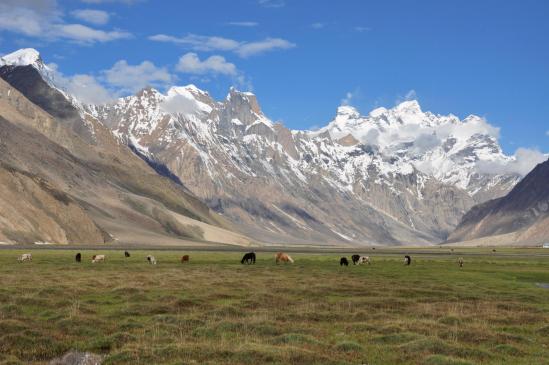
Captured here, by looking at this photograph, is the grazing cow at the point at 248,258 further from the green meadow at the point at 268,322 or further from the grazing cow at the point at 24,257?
the green meadow at the point at 268,322

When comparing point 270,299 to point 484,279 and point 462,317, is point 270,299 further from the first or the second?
point 484,279

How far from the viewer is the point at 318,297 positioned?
159 ft

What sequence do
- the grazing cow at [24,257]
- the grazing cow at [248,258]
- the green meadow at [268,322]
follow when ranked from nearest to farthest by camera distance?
the green meadow at [268,322] → the grazing cow at [24,257] → the grazing cow at [248,258]

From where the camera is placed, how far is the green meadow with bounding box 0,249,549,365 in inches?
1054

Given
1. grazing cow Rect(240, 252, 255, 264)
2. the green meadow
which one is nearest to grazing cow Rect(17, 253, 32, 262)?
grazing cow Rect(240, 252, 255, 264)

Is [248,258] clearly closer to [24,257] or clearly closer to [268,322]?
[24,257]

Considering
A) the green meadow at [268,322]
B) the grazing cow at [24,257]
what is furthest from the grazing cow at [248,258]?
the green meadow at [268,322]

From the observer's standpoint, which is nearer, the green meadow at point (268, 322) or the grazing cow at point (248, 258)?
the green meadow at point (268, 322)

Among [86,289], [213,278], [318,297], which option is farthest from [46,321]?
[213,278]

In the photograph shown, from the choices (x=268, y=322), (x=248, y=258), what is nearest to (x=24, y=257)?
(x=248, y=258)

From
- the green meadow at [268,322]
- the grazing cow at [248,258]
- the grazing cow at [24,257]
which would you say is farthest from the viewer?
the grazing cow at [248,258]

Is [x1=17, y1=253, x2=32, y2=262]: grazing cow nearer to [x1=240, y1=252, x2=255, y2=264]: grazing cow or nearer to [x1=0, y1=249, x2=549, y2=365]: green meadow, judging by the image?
[x1=240, y1=252, x2=255, y2=264]: grazing cow

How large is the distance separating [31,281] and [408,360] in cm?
3785

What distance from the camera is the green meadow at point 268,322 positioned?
87.9 feet
